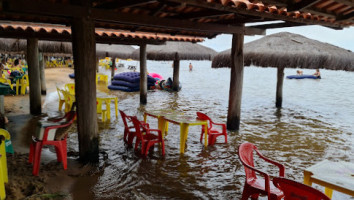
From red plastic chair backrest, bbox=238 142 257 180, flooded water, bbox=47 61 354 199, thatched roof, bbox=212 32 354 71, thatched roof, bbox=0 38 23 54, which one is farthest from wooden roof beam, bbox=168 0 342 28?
thatched roof, bbox=0 38 23 54

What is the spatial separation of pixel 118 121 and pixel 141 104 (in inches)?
127

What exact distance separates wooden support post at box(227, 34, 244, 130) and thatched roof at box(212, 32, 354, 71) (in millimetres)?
1277

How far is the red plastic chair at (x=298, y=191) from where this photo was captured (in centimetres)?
238

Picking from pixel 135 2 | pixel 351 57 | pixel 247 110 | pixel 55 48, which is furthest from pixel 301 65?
pixel 55 48

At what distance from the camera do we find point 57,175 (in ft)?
13.7

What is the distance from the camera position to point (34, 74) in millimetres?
8328

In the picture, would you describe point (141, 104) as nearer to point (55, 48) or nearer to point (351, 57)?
point (55, 48)

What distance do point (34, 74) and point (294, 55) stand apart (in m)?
7.97

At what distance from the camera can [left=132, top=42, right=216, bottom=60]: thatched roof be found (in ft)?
40.6

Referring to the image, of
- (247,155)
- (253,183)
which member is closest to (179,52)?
(247,155)

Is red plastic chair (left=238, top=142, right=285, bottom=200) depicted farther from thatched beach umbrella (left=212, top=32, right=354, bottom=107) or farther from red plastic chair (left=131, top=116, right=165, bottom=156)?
thatched beach umbrella (left=212, top=32, right=354, bottom=107)

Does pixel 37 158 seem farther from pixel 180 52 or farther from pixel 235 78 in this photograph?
pixel 180 52

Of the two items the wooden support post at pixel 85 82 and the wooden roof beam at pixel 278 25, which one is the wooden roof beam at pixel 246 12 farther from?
the wooden support post at pixel 85 82

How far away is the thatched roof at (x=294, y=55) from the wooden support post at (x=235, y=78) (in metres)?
1.28
